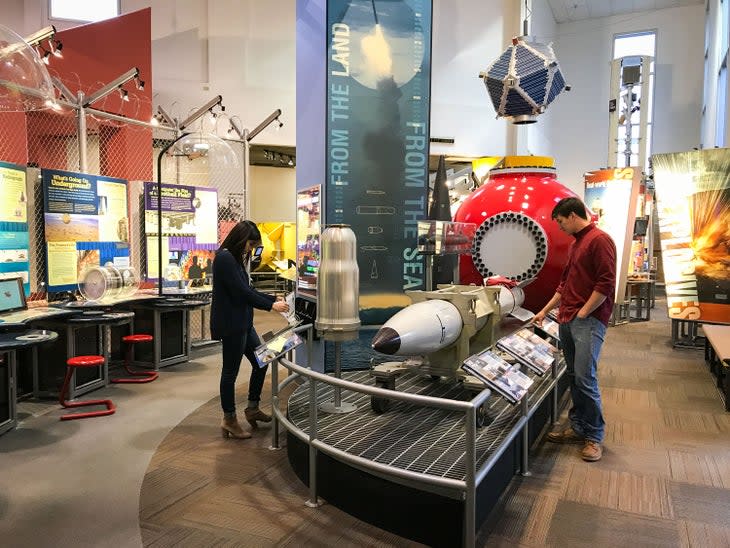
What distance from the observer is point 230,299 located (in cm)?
430

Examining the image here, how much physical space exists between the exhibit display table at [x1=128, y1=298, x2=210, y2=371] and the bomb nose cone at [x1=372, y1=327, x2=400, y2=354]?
13.2 ft

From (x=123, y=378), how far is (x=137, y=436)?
2001mm

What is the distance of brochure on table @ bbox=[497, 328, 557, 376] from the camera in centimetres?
360

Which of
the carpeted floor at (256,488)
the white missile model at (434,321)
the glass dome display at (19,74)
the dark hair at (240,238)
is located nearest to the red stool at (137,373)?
the carpeted floor at (256,488)

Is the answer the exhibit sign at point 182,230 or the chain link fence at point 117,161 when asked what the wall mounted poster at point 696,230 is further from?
the exhibit sign at point 182,230

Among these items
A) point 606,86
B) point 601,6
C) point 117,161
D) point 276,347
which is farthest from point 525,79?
point 601,6

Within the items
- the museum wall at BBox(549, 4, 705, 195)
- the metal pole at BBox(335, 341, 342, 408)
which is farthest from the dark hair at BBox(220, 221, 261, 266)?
the museum wall at BBox(549, 4, 705, 195)

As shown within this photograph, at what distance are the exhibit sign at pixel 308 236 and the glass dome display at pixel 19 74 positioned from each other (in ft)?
7.93

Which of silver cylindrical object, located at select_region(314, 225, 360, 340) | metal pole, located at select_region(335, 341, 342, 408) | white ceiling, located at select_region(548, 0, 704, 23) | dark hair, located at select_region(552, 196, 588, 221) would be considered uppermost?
white ceiling, located at select_region(548, 0, 704, 23)

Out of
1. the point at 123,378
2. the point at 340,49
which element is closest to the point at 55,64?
the point at 123,378

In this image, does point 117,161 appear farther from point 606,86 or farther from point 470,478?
point 606,86

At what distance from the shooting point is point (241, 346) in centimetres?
439

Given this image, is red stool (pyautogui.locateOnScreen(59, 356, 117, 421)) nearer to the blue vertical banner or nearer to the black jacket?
the black jacket

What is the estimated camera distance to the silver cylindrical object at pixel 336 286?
Result: 367cm
